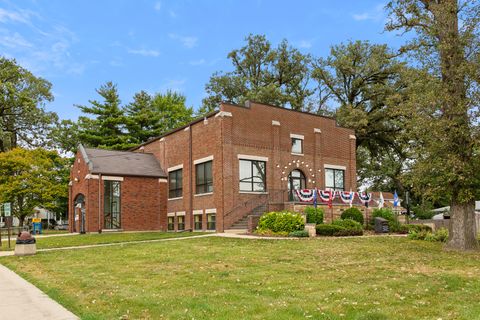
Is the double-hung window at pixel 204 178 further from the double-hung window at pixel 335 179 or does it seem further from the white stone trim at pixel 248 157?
Result: the double-hung window at pixel 335 179

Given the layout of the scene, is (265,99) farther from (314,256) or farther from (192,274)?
(192,274)

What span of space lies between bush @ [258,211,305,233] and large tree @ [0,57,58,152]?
41952 mm

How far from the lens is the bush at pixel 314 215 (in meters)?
26.8

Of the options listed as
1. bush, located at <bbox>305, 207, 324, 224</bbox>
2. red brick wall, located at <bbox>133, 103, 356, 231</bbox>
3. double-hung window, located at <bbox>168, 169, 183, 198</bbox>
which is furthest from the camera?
double-hung window, located at <bbox>168, 169, 183, 198</bbox>

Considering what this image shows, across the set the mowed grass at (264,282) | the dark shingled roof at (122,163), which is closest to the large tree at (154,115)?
the dark shingled roof at (122,163)

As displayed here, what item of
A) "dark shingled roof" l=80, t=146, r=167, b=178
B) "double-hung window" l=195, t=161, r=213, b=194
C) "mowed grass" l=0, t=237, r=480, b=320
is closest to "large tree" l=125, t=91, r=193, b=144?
"dark shingled roof" l=80, t=146, r=167, b=178

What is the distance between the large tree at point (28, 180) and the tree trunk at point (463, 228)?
38.4 m

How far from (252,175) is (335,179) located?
319 inches

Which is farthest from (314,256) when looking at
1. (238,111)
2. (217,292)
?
(238,111)

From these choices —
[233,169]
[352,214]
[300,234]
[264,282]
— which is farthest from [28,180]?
[264,282]

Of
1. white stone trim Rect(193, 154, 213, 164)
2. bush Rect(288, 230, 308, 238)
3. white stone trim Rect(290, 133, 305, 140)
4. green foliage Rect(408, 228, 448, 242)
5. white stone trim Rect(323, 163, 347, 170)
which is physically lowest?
green foliage Rect(408, 228, 448, 242)

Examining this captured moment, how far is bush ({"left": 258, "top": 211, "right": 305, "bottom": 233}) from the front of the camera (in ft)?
78.7

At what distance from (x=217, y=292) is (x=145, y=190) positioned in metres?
25.8

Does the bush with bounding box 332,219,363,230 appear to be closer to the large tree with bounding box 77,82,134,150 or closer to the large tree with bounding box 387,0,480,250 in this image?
the large tree with bounding box 387,0,480,250
